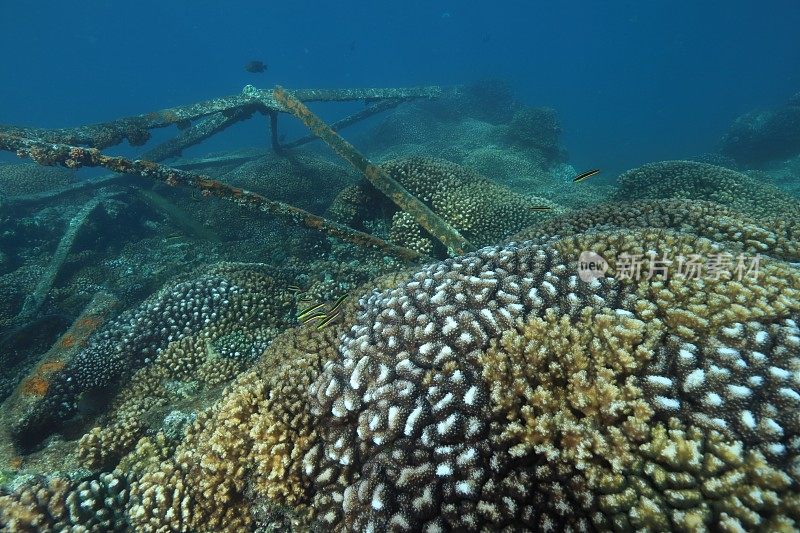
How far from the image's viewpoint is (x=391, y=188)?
→ 24.5 feet

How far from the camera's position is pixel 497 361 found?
9.82ft

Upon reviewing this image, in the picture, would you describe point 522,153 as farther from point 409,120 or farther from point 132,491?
point 132,491

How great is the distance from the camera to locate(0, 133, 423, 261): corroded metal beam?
6.37 m

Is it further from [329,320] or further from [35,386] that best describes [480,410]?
[35,386]

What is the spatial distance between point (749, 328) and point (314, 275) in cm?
628

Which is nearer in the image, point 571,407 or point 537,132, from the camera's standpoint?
point 571,407

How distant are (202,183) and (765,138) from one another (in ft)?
90.1

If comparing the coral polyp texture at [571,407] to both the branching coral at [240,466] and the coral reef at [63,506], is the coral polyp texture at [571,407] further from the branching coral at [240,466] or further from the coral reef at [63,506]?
the coral reef at [63,506]

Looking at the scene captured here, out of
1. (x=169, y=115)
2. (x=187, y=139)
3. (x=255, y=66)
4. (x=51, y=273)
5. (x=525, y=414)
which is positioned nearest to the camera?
(x=525, y=414)

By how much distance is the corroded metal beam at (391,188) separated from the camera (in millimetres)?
6910

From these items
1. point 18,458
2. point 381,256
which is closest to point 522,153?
point 381,256

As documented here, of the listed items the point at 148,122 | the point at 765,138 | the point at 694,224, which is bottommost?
the point at 765,138

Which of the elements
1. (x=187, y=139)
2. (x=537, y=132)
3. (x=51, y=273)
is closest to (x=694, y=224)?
(x=51, y=273)

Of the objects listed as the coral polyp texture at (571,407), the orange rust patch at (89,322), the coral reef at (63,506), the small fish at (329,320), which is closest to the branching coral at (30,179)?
the orange rust patch at (89,322)
